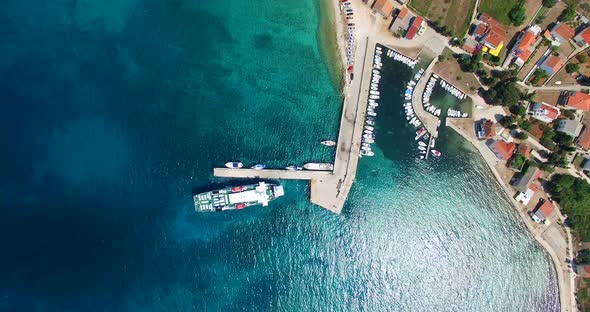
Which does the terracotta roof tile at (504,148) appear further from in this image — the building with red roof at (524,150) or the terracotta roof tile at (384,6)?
the terracotta roof tile at (384,6)

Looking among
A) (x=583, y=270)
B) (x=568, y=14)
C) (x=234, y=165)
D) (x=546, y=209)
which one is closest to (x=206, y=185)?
(x=234, y=165)

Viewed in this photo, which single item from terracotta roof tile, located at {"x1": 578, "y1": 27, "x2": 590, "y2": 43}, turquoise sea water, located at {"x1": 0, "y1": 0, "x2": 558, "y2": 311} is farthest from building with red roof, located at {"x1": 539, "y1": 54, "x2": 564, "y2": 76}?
turquoise sea water, located at {"x1": 0, "y1": 0, "x2": 558, "y2": 311}

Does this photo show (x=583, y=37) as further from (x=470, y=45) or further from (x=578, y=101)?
(x=470, y=45)

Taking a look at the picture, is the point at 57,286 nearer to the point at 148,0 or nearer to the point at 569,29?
the point at 148,0

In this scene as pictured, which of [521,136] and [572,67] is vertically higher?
[572,67]

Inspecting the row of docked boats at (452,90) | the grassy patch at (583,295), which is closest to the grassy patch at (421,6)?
the row of docked boats at (452,90)

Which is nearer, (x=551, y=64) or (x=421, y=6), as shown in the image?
(x=551, y=64)

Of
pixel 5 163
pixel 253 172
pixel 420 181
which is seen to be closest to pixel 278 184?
pixel 253 172
